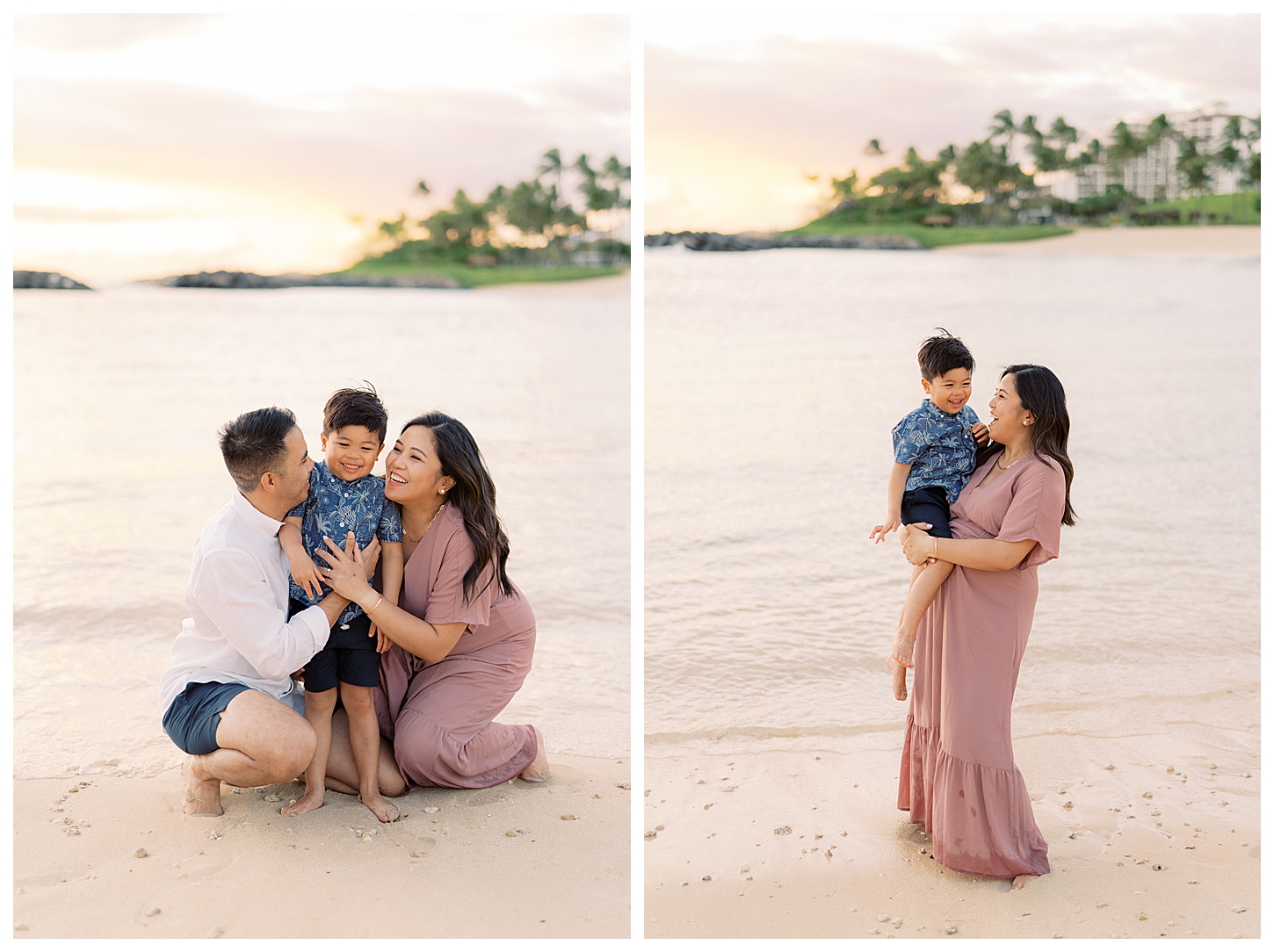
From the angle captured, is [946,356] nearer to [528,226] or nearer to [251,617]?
[251,617]

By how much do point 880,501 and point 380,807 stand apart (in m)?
5.59

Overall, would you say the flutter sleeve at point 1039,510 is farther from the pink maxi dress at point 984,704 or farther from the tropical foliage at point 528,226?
the tropical foliage at point 528,226

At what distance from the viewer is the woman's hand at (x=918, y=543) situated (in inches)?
96.3

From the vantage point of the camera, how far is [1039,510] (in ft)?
7.73

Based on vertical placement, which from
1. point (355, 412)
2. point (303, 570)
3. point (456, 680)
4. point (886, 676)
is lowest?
point (886, 676)

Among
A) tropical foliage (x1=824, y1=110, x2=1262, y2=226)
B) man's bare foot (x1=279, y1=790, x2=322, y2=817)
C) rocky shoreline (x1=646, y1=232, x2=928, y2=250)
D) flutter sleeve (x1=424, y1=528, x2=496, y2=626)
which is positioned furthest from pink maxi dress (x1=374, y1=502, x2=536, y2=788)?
tropical foliage (x1=824, y1=110, x2=1262, y2=226)

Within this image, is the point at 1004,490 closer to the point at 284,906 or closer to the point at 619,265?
the point at 284,906

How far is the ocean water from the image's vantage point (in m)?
3.82

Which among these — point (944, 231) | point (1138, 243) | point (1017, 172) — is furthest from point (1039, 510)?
point (1017, 172)

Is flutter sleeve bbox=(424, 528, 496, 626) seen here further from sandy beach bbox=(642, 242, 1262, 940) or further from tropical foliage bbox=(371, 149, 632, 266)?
tropical foliage bbox=(371, 149, 632, 266)

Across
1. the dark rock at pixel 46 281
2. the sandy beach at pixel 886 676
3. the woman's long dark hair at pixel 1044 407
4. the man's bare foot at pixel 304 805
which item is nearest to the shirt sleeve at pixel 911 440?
the woman's long dark hair at pixel 1044 407

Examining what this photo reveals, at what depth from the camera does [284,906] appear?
7.41ft

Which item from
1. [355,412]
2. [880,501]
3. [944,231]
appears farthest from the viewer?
[944,231]
